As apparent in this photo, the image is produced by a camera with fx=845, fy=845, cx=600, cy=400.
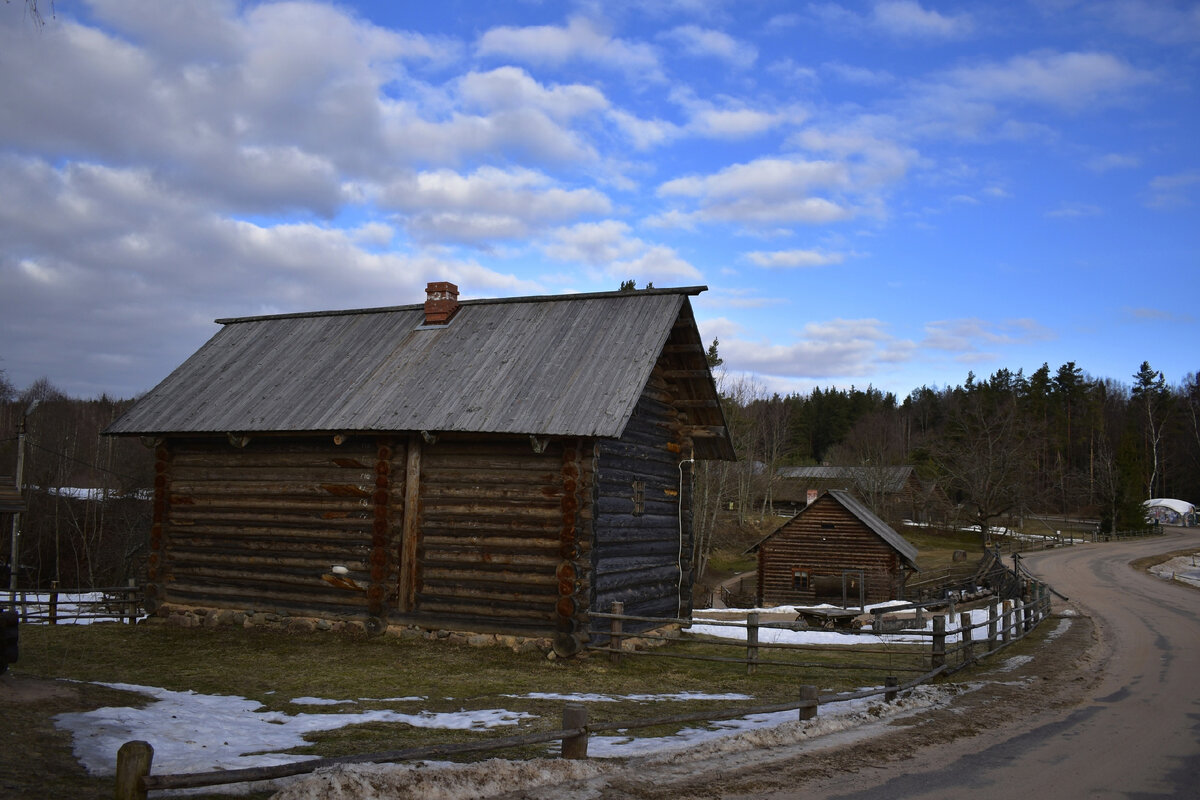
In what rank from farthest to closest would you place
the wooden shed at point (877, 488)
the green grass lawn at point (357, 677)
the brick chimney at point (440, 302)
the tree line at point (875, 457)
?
the wooden shed at point (877, 488) → the tree line at point (875, 457) → the brick chimney at point (440, 302) → the green grass lawn at point (357, 677)

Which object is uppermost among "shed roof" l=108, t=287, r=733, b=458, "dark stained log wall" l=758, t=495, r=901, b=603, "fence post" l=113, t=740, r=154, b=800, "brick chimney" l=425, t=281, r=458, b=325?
"brick chimney" l=425, t=281, r=458, b=325

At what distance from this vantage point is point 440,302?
20.0 metres

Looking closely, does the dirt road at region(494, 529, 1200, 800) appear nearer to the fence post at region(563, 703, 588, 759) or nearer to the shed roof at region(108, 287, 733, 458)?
the fence post at region(563, 703, 588, 759)

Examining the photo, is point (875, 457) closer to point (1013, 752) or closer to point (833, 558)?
point (833, 558)

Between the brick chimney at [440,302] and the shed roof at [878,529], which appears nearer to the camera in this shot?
the brick chimney at [440,302]

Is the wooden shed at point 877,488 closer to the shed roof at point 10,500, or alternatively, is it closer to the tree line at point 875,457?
the tree line at point 875,457

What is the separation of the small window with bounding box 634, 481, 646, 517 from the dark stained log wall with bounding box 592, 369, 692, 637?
9cm

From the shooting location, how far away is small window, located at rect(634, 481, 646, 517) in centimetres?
1700

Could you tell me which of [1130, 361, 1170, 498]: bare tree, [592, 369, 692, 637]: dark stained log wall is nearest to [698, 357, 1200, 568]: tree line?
[1130, 361, 1170, 498]: bare tree

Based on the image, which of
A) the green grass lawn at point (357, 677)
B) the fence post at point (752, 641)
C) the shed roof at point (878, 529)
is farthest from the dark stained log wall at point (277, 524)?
the shed roof at point (878, 529)

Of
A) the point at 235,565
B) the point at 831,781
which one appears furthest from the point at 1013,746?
the point at 235,565

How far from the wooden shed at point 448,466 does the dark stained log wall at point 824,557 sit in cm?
1957

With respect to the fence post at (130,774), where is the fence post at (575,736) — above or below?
below

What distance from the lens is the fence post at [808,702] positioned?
9.51 metres
